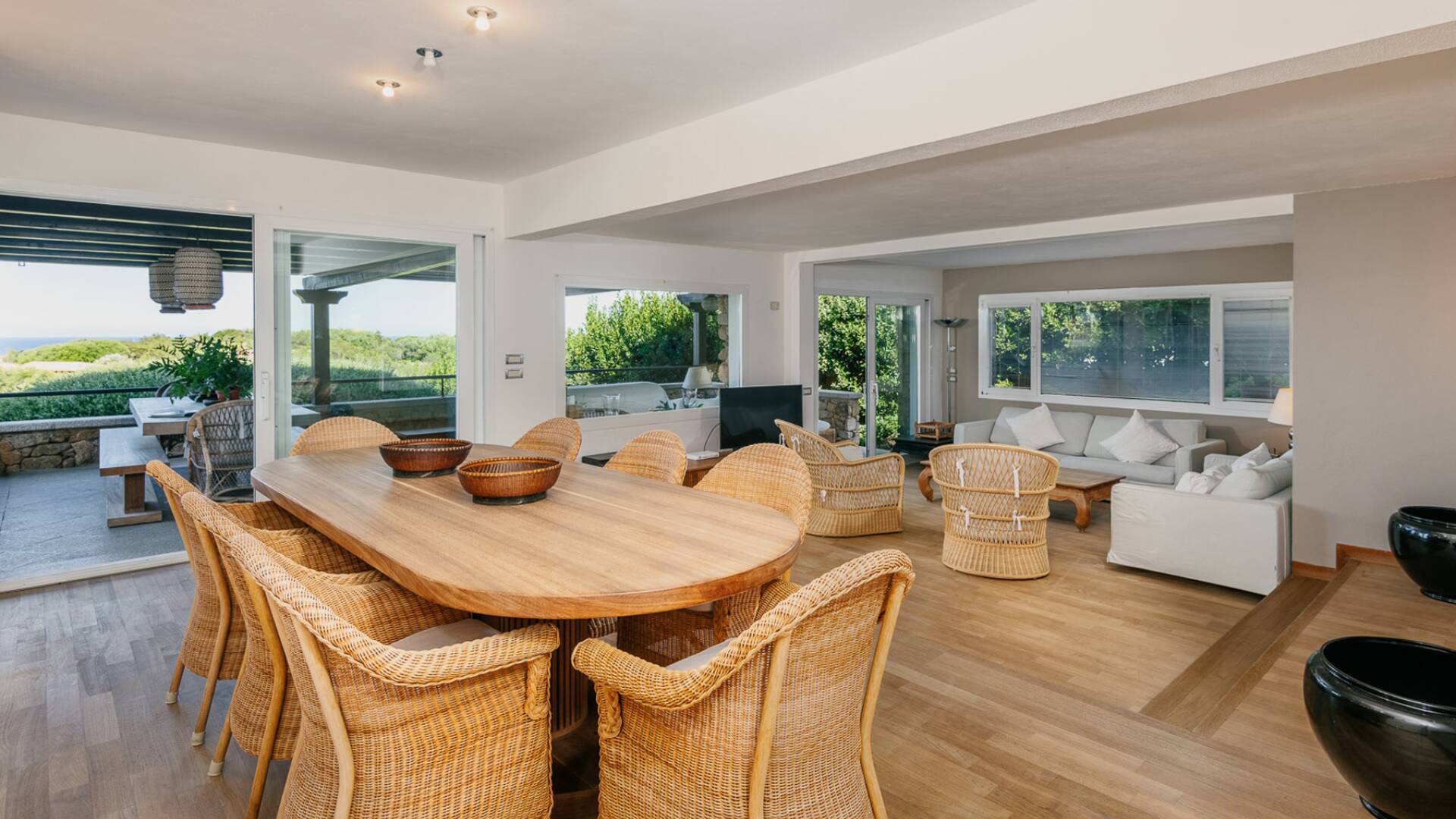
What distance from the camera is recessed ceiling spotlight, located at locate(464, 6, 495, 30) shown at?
2.45 m

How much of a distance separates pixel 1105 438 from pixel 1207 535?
10.5ft

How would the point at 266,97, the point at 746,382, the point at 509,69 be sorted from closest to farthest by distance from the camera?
the point at 509,69
the point at 266,97
the point at 746,382

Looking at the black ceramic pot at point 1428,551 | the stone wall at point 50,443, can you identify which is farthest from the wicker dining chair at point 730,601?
the stone wall at point 50,443

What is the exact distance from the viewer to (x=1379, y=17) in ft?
5.90

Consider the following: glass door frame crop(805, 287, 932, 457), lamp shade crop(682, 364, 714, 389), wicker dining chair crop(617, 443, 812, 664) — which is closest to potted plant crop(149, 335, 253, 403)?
lamp shade crop(682, 364, 714, 389)

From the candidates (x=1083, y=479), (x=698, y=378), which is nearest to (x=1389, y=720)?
(x=1083, y=479)

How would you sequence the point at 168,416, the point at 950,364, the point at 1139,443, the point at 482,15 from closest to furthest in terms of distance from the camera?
1. the point at 482,15
2. the point at 168,416
3. the point at 1139,443
4. the point at 950,364

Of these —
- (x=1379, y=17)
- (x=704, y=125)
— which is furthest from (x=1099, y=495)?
(x=1379, y=17)

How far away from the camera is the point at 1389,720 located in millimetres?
1878

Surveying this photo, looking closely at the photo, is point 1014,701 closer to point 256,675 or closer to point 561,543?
point 561,543

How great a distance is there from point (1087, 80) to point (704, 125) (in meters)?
1.79

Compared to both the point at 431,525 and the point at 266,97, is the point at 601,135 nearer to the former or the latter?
the point at 266,97

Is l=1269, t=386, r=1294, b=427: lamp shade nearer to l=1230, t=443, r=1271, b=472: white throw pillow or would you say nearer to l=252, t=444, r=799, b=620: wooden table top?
l=1230, t=443, r=1271, b=472: white throw pillow

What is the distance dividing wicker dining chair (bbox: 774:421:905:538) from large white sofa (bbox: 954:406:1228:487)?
204 cm
